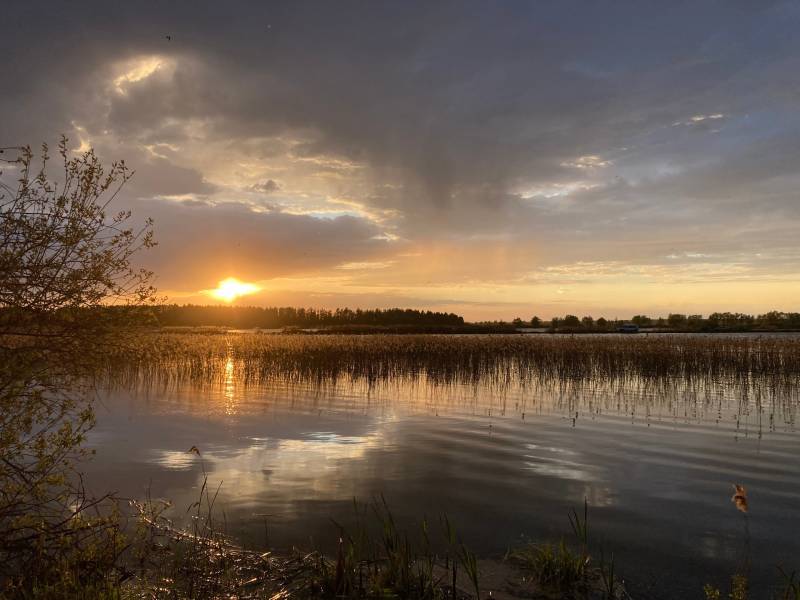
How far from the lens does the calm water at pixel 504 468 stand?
7.33 meters

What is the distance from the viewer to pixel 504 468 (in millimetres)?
10977

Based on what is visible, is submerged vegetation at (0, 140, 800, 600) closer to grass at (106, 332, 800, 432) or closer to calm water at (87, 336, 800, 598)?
calm water at (87, 336, 800, 598)

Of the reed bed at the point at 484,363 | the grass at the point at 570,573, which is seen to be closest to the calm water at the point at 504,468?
the grass at the point at 570,573

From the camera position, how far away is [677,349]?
33781 mm

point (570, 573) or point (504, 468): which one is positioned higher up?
point (570, 573)

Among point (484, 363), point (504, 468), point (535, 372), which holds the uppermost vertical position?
point (484, 363)

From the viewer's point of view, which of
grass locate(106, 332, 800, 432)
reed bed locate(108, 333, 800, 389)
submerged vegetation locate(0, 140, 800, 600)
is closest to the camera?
submerged vegetation locate(0, 140, 800, 600)

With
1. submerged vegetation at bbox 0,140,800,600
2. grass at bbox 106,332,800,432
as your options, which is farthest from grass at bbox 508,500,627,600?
grass at bbox 106,332,800,432

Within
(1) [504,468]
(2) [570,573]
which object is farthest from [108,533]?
(1) [504,468]

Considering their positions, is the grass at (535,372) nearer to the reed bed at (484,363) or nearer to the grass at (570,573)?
the reed bed at (484,363)

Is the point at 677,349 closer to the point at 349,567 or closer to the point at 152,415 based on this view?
the point at 152,415

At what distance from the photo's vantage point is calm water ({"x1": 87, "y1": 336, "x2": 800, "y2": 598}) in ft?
24.0

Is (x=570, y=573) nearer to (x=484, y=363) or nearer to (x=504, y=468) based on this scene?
(x=504, y=468)

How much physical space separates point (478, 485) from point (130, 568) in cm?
567
